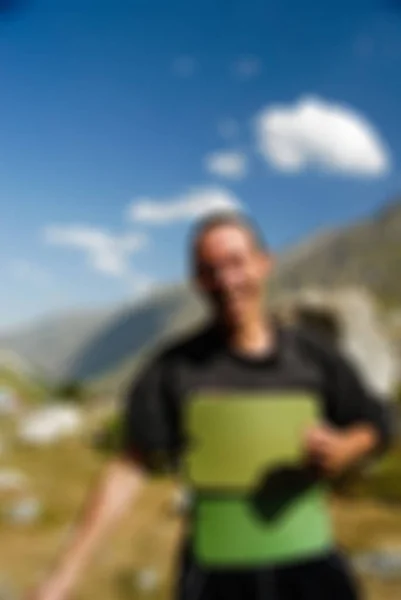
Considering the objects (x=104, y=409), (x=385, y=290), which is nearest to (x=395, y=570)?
(x=104, y=409)

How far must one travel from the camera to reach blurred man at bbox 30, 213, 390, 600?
2.12 meters

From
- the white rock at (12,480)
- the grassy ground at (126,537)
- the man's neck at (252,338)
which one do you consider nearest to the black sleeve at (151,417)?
the man's neck at (252,338)

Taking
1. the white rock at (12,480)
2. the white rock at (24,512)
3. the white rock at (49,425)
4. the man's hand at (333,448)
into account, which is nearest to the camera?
the man's hand at (333,448)

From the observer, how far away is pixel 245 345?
2.19 metres

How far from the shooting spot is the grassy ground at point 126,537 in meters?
9.11

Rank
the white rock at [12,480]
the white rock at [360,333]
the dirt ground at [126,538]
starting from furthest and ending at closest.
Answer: the white rock at [360,333]
the white rock at [12,480]
the dirt ground at [126,538]

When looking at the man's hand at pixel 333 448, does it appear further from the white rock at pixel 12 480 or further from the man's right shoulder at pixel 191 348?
the white rock at pixel 12 480

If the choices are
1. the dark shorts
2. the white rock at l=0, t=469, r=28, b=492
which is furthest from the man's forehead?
the white rock at l=0, t=469, r=28, b=492

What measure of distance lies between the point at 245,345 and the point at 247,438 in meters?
0.25

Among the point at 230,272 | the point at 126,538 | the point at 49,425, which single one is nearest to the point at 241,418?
the point at 230,272

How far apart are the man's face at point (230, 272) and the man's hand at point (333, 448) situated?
1.18 ft

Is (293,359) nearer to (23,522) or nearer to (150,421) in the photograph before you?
(150,421)

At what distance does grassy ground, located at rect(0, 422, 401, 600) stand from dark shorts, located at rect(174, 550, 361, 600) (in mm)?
6755

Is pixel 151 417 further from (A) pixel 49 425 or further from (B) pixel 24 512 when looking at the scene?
(A) pixel 49 425
